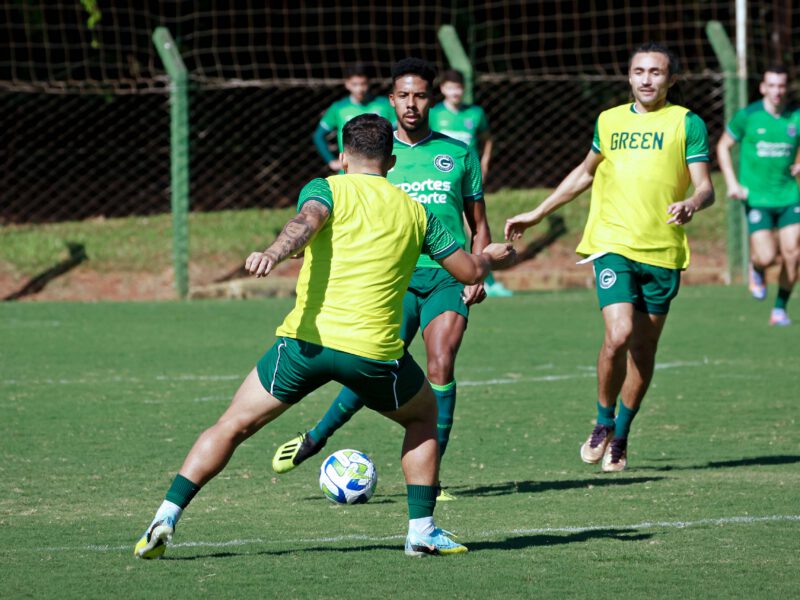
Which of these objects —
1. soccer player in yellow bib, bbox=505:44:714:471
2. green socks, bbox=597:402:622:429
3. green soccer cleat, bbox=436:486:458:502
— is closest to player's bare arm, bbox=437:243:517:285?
green soccer cleat, bbox=436:486:458:502

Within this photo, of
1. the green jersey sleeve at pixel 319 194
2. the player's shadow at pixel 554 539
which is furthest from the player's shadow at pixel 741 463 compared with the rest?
the green jersey sleeve at pixel 319 194

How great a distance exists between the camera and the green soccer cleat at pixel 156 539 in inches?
220

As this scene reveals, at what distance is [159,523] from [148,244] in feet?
48.9

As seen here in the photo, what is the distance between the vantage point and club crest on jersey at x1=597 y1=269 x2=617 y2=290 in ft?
26.7

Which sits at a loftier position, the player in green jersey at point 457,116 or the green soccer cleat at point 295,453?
the player in green jersey at point 457,116

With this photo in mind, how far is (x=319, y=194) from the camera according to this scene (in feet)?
18.3

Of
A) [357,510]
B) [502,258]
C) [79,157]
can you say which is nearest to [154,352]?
[357,510]

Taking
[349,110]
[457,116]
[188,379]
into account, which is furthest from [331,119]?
[188,379]

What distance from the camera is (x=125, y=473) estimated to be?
780cm

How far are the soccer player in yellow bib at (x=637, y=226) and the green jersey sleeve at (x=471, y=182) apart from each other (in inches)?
10.8

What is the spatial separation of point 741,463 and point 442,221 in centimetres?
216

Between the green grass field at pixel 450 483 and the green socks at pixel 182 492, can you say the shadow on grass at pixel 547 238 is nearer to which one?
the green grass field at pixel 450 483

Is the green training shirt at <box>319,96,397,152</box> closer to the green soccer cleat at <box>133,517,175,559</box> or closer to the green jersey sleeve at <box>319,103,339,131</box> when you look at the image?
the green jersey sleeve at <box>319,103,339,131</box>

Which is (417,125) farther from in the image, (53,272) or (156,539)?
(53,272)
